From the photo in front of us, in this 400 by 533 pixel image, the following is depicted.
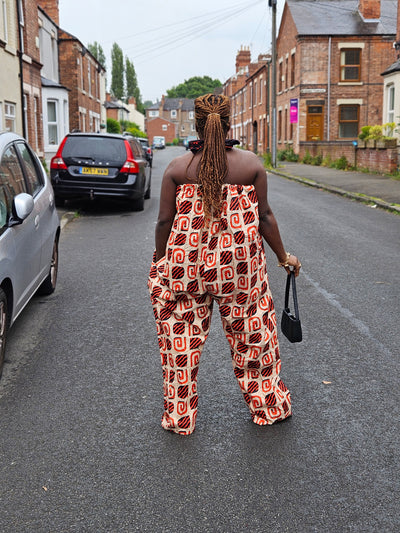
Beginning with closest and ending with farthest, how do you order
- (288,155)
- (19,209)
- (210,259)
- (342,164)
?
(210,259) → (19,209) → (342,164) → (288,155)

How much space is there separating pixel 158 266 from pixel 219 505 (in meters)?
1.22

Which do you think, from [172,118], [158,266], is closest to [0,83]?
[158,266]

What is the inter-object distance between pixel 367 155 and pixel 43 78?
15.8 meters

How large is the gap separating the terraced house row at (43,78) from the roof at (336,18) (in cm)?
1353

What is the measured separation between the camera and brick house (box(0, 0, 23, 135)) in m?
19.7

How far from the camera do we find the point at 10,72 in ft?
67.7

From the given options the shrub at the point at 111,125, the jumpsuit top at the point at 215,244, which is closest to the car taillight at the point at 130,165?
the jumpsuit top at the point at 215,244

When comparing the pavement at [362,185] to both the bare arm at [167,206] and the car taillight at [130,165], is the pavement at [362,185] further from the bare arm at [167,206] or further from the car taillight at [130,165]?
the bare arm at [167,206]

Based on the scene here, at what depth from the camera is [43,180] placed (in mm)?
6613

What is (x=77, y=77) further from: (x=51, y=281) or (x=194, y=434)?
(x=194, y=434)

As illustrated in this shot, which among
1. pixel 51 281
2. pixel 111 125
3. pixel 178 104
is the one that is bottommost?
pixel 51 281

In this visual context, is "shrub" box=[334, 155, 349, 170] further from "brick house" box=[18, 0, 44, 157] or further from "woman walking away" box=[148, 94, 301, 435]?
"woman walking away" box=[148, 94, 301, 435]

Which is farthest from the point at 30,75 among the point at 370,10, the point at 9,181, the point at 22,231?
the point at 370,10

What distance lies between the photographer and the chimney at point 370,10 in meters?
41.3
